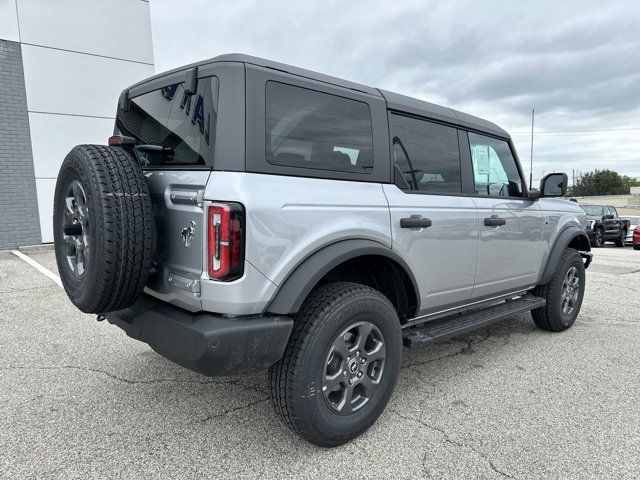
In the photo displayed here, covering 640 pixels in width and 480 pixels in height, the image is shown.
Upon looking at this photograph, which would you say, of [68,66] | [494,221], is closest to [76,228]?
[494,221]

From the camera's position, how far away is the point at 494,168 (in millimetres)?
3930

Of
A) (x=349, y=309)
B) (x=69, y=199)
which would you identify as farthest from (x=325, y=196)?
(x=69, y=199)

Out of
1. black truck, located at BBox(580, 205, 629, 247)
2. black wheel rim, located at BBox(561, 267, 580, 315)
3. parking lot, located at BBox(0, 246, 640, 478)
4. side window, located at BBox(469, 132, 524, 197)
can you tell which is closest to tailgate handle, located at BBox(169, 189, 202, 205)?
parking lot, located at BBox(0, 246, 640, 478)

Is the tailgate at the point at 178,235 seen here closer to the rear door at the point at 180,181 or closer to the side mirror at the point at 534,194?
the rear door at the point at 180,181

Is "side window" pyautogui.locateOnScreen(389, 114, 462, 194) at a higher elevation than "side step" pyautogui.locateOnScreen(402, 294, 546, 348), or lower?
higher

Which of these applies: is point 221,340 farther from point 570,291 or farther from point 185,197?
point 570,291

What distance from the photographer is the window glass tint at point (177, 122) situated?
7.38ft

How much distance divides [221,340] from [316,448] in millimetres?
903

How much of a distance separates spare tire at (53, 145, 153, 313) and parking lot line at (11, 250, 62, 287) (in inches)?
185

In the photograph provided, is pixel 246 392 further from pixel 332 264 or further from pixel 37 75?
pixel 37 75

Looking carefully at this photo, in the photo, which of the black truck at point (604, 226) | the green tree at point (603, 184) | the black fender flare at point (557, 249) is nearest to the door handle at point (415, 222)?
the black fender flare at point (557, 249)

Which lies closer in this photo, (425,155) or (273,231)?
(273,231)

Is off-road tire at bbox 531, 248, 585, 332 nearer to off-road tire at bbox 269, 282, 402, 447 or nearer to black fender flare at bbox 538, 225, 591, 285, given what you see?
black fender flare at bbox 538, 225, 591, 285

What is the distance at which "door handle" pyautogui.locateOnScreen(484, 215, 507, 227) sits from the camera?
349 centimetres
